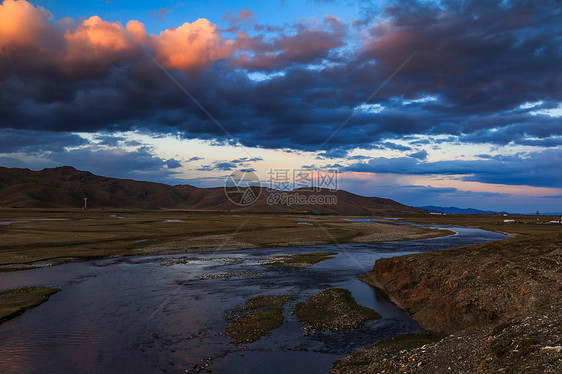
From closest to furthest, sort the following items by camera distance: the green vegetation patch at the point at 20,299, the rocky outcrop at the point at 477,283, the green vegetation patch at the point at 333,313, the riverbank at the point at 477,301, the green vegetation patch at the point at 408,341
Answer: the riverbank at the point at 477,301
the green vegetation patch at the point at 408,341
the rocky outcrop at the point at 477,283
the green vegetation patch at the point at 333,313
the green vegetation patch at the point at 20,299

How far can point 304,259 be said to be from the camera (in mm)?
54188

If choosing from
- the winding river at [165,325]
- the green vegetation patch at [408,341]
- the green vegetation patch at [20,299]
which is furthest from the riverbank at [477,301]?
the green vegetation patch at [20,299]

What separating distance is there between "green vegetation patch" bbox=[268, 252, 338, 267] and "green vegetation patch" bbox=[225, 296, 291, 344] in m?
18.9

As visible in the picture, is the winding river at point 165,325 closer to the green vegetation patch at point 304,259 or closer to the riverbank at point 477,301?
the riverbank at point 477,301

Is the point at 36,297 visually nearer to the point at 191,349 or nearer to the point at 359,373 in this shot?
the point at 191,349

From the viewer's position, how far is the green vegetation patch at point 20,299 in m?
26.9

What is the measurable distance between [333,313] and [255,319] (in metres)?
6.27

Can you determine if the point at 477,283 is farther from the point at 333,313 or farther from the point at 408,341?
the point at 333,313

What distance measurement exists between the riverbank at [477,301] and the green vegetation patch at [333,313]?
13.7 ft

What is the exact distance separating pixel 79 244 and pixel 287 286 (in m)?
50.7

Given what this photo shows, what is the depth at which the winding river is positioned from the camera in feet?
62.2

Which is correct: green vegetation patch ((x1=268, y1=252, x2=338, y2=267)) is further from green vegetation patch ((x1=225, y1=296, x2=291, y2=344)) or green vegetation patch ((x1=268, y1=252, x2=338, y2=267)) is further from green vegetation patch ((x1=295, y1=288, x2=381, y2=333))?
green vegetation patch ((x1=225, y1=296, x2=291, y2=344))

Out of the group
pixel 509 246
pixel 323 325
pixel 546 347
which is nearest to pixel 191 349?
pixel 323 325

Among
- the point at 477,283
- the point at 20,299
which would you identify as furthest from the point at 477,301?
the point at 20,299
